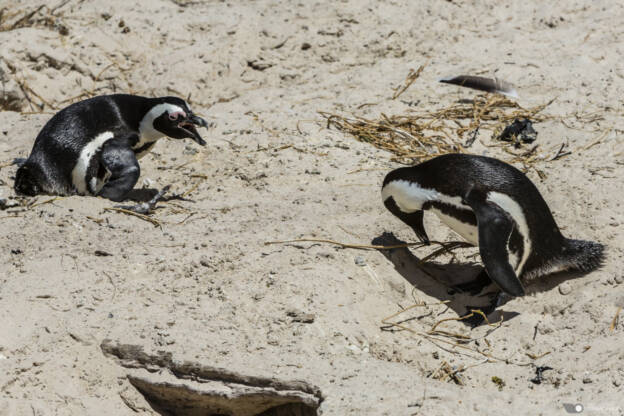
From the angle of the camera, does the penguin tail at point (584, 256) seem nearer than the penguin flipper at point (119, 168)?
Yes

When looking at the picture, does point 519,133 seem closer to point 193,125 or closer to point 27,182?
point 193,125

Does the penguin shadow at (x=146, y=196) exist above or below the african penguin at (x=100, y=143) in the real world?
below

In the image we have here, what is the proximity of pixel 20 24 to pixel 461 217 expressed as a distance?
4704 millimetres

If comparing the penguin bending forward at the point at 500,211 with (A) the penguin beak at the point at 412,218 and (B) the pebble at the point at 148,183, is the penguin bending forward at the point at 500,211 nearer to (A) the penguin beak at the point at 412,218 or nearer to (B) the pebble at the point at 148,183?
(A) the penguin beak at the point at 412,218

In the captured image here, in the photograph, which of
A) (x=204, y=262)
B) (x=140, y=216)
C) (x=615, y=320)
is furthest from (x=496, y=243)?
(x=140, y=216)

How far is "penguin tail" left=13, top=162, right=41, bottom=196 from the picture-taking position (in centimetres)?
454

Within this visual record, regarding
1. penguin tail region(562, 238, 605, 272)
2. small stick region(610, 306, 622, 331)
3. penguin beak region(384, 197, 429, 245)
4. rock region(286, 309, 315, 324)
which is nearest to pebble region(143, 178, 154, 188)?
penguin beak region(384, 197, 429, 245)

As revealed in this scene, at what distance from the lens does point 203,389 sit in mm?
3121

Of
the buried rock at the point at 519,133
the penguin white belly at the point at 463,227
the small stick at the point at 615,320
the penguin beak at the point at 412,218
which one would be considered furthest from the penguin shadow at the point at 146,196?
the small stick at the point at 615,320

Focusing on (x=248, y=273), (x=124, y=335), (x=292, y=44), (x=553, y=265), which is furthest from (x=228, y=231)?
(x=292, y=44)

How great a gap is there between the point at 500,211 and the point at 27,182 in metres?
2.87

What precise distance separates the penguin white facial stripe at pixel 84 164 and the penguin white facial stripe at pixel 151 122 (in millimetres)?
292

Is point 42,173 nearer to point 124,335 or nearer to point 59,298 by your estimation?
point 59,298

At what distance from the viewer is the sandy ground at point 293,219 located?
3137 mm
